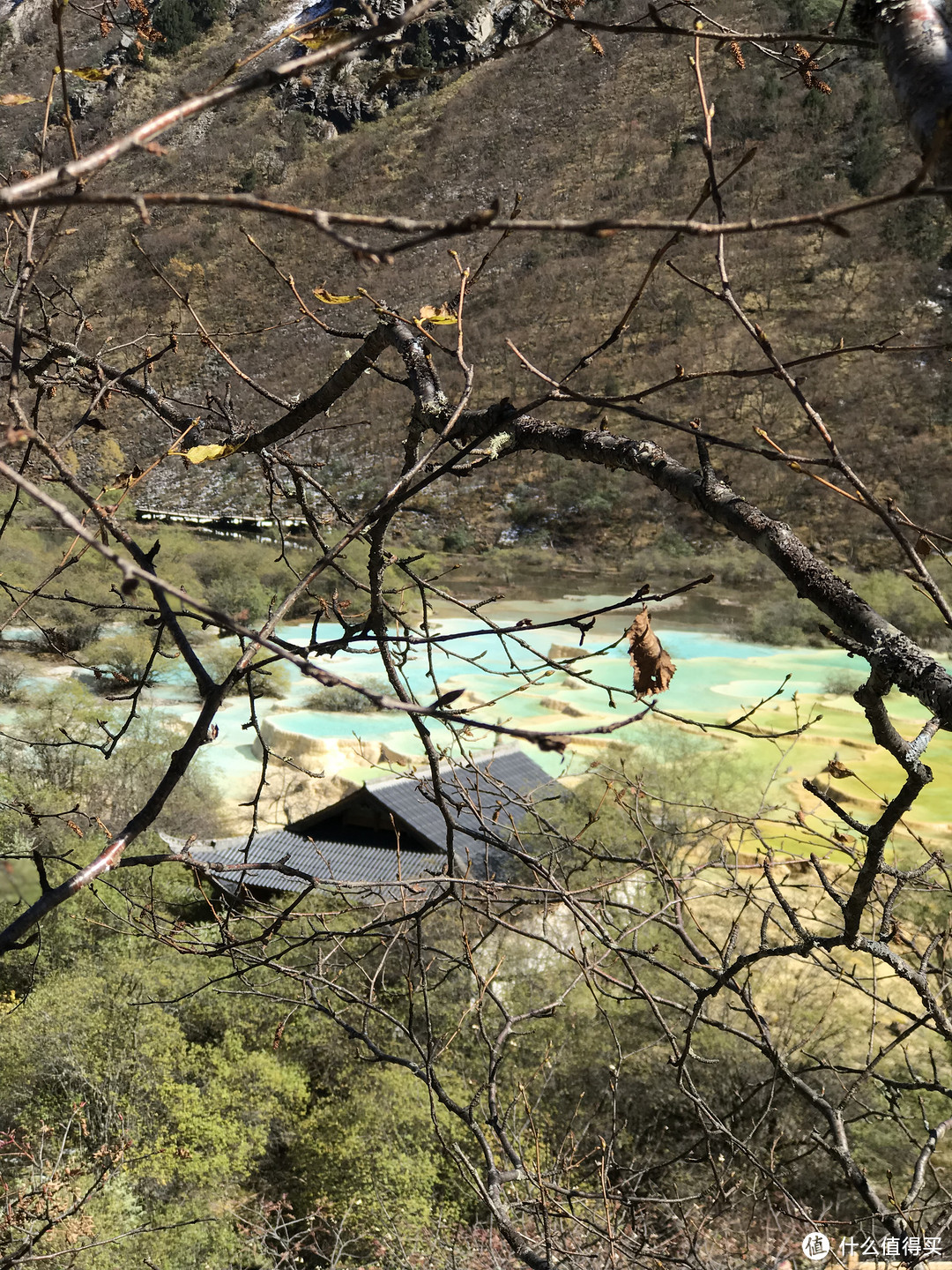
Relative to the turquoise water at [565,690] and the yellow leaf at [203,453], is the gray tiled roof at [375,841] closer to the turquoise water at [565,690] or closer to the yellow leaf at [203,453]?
the turquoise water at [565,690]

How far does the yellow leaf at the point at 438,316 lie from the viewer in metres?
0.54

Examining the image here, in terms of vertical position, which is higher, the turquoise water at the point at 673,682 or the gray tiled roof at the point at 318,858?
the turquoise water at the point at 673,682

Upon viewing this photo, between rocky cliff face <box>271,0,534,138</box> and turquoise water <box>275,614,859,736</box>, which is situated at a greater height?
rocky cliff face <box>271,0,534,138</box>

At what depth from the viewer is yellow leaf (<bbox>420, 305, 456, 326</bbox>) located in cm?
54

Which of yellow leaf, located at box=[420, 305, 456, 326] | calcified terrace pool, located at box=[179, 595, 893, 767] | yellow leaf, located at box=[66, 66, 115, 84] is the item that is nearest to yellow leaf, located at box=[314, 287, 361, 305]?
yellow leaf, located at box=[420, 305, 456, 326]

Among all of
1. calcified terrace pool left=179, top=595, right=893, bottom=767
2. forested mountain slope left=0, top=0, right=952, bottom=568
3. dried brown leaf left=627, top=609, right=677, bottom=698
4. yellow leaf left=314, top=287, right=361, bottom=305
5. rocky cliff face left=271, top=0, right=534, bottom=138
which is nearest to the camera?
dried brown leaf left=627, top=609, right=677, bottom=698

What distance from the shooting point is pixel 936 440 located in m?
10.1

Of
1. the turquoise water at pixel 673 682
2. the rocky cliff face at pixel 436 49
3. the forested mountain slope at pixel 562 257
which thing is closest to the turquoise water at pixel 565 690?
the turquoise water at pixel 673 682

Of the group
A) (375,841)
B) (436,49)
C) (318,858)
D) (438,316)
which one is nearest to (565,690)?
(375,841)

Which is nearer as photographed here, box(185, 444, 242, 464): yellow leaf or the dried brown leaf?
the dried brown leaf

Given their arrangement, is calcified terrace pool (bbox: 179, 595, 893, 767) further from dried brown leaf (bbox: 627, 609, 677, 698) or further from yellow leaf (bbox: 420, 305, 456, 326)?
dried brown leaf (bbox: 627, 609, 677, 698)

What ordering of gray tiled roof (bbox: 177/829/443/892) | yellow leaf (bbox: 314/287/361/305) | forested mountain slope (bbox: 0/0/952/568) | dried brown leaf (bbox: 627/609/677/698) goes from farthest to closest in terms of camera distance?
forested mountain slope (bbox: 0/0/952/568), gray tiled roof (bbox: 177/829/443/892), yellow leaf (bbox: 314/287/361/305), dried brown leaf (bbox: 627/609/677/698)

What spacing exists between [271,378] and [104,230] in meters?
6.14

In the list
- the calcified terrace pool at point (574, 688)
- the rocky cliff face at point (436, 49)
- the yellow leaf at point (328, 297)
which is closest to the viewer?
the yellow leaf at point (328, 297)
